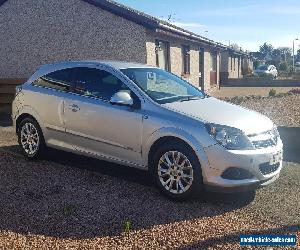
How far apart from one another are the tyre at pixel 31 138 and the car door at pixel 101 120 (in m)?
0.78

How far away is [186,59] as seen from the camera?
1781 cm

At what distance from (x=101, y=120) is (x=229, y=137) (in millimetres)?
1940

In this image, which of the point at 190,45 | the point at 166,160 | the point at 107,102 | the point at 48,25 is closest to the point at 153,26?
the point at 48,25

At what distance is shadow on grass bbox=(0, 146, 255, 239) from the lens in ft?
14.4

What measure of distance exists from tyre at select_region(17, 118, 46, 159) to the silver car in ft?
0.06

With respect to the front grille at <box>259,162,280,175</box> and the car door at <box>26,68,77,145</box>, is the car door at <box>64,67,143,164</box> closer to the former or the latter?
the car door at <box>26,68,77,145</box>

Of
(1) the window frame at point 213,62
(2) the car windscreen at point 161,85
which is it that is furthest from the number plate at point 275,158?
(1) the window frame at point 213,62

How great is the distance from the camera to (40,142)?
6.67 metres

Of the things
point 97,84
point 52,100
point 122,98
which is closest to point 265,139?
point 122,98

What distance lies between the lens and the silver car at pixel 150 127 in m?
4.87

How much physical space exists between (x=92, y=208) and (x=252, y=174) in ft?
6.67

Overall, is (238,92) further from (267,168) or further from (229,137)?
(229,137)

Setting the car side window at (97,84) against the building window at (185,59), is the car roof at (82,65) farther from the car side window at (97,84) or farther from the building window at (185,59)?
the building window at (185,59)

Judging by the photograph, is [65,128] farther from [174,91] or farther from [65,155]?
[174,91]
